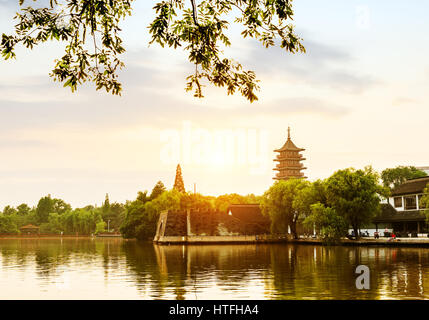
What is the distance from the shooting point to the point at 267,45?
8523mm

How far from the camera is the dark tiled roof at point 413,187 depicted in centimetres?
5982

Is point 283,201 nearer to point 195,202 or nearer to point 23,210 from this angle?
point 195,202

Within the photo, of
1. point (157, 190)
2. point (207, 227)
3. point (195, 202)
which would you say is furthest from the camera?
point (157, 190)

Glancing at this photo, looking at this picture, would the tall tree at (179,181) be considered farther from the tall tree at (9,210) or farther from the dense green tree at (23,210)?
the tall tree at (9,210)

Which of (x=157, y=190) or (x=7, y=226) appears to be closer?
(x=157, y=190)

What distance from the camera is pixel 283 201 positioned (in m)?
68.0

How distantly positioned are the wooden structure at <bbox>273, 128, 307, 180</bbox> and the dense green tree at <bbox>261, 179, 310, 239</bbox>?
149 ft

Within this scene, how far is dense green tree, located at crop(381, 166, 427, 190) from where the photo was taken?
97812 mm

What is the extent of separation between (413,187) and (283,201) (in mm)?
16422

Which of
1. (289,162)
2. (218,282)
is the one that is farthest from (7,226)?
(218,282)

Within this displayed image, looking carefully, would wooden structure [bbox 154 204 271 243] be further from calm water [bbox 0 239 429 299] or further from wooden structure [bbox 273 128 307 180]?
calm water [bbox 0 239 429 299]
